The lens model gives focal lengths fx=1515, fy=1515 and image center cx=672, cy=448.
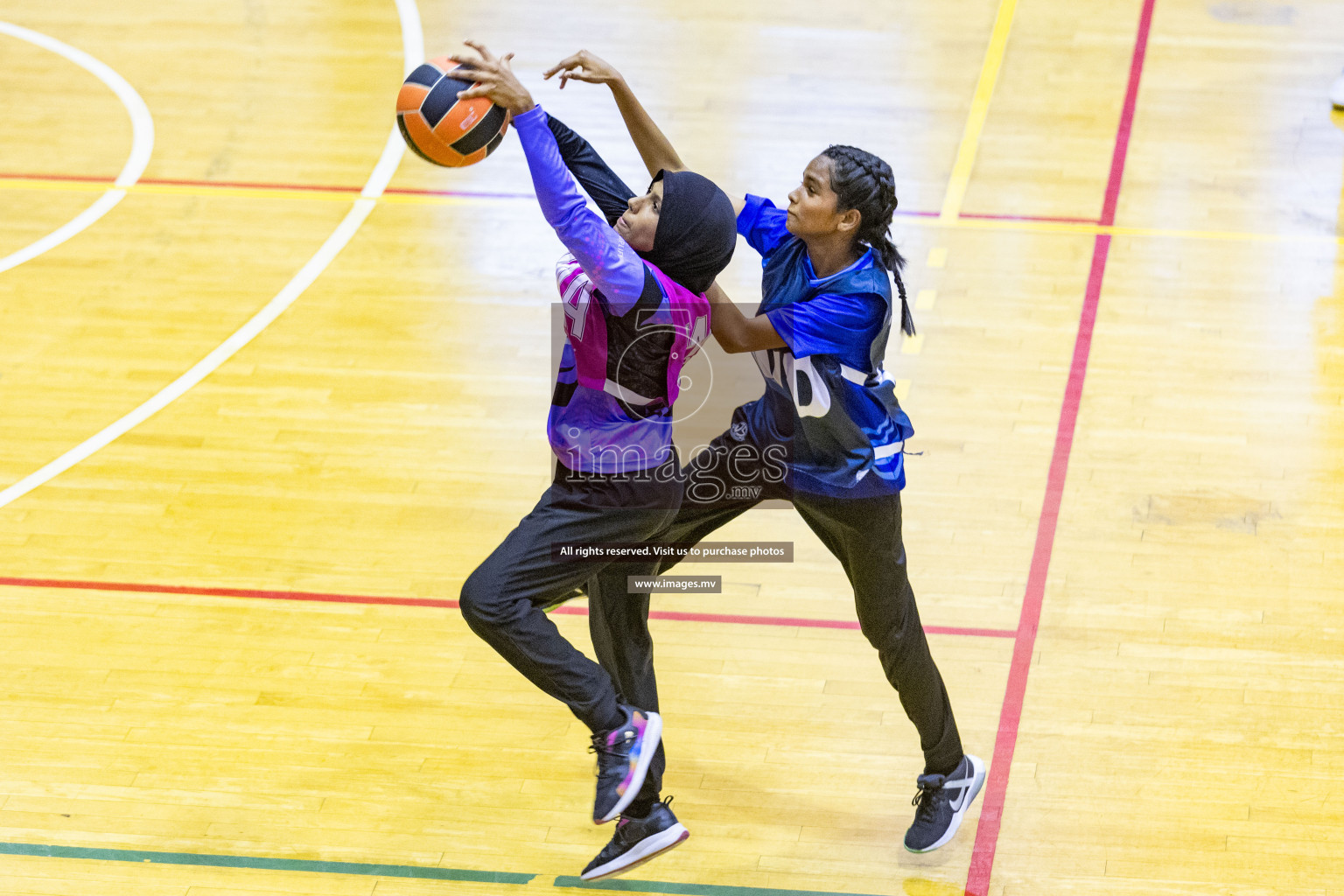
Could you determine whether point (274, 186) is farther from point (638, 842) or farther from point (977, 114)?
point (638, 842)

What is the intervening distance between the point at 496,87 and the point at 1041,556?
10.8ft

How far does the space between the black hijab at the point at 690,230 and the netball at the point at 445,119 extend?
52 centimetres

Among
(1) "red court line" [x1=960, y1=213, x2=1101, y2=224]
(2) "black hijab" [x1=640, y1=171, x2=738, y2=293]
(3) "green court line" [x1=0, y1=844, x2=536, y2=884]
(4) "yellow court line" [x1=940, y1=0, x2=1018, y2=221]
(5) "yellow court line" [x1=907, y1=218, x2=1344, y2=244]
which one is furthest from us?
(4) "yellow court line" [x1=940, y1=0, x2=1018, y2=221]

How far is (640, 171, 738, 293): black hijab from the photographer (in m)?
3.94

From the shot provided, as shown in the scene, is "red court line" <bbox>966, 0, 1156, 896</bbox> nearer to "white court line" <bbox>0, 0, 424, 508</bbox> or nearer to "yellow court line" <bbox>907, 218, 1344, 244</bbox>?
"yellow court line" <bbox>907, 218, 1344, 244</bbox>

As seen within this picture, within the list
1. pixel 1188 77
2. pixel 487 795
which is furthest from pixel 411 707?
pixel 1188 77

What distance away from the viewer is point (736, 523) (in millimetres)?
6605

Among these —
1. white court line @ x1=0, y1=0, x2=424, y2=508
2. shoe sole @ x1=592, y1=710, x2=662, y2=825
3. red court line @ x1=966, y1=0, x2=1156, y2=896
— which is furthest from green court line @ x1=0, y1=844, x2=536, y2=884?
white court line @ x1=0, y1=0, x2=424, y2=508

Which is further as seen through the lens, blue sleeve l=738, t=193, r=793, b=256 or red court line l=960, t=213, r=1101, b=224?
red court line l=960, t=213, r=1101, b=224

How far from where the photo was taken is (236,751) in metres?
5.28

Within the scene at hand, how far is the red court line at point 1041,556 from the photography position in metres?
4.89

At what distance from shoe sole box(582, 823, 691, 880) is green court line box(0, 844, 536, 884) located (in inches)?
9.7

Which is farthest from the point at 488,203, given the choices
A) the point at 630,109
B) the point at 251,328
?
the point at 630,109

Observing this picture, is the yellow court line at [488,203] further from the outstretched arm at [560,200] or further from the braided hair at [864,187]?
the outstretched arm at [560,200]
